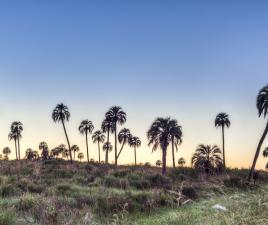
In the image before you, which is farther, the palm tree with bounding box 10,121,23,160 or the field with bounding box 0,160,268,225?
the palm tree with bounding box 10,121,23,160

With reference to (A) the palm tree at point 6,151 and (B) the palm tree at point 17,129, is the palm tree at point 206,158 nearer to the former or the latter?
(B) the palm tree at point 17,129

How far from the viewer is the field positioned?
696 cm

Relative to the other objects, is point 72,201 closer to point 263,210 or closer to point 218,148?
point 263,210

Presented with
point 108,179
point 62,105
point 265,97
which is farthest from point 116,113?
point 108,179

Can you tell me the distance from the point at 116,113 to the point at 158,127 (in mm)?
18016

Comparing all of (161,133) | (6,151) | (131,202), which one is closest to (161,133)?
(161,133)

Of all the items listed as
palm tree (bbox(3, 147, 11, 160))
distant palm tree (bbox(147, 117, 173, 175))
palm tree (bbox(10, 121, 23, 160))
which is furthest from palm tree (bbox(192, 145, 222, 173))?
palm tree (bbox(3, 147, 11, 160))

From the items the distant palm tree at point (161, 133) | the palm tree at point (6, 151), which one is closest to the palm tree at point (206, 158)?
the distant palm tree at point (161, 133)

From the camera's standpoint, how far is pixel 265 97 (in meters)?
49.3

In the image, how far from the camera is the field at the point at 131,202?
6.96m

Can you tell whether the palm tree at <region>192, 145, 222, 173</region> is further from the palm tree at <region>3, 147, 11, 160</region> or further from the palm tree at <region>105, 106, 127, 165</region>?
the palm tree at <region>3, 147, 11, 160</region>

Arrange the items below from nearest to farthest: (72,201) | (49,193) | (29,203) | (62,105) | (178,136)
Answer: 1. (29,203)
2. (72,201)
3. (49,193)
4. (178,136)
5. (62,105)

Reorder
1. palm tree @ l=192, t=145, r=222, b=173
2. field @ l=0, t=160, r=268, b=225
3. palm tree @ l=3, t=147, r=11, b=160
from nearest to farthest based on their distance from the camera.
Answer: field @ l=0, t=160, r=268, b=225 < palm tree @ l=192, t=145, r=222, b=173 < palm tree @ l=3, t=147, r=11, b=160

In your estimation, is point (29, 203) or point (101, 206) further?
point (101, 206)
